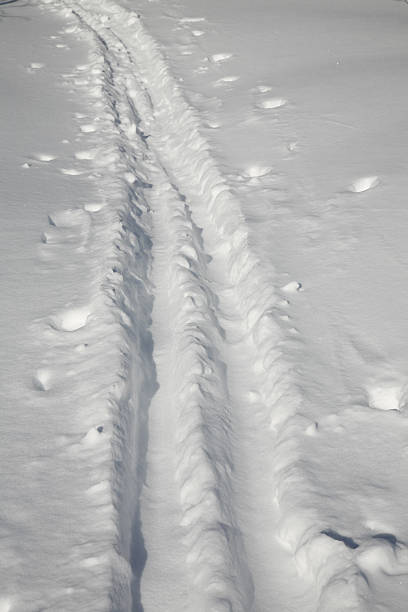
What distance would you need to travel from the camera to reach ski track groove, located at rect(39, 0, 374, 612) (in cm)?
201

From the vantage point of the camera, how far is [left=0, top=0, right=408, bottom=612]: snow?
1974 mm

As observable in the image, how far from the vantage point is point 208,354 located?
2.91 meters

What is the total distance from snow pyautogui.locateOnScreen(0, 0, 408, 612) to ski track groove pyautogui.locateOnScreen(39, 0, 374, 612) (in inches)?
0.5

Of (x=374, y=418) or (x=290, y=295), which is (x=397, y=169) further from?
(x=374, y=418)

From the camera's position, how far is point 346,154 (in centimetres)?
461

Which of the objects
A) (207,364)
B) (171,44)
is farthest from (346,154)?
(171,44)

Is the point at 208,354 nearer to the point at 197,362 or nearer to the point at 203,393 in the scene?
the point at 197,362

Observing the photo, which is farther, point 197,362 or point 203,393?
point 197,362

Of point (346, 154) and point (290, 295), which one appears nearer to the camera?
→ point (290, 295)

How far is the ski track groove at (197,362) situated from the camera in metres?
2.01

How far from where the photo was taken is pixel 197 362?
9.24 ft

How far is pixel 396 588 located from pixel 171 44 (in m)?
8.66

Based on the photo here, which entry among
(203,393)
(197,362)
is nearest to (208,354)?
(197,362)

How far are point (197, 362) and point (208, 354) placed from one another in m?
0.11
